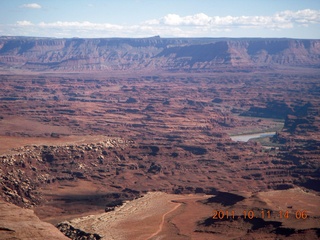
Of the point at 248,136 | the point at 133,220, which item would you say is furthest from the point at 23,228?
the point at 248,136

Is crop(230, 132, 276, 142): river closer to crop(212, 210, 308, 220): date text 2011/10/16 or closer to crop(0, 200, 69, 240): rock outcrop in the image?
crop(212, 210, 308, 220): date text 2011/10/16

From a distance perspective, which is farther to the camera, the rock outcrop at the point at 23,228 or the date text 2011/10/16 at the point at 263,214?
the date text 2011/10/16 at the point at 263,214

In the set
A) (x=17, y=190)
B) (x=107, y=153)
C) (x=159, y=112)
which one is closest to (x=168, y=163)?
(x=107, y=153)

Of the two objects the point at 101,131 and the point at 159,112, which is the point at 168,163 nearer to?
the point at 101,131

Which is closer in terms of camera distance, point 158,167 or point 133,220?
point 133,220

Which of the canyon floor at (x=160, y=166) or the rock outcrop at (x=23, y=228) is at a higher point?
the rock outcrop at (x=23, y=228)

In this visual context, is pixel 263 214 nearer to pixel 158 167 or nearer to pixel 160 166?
pixel 158 167

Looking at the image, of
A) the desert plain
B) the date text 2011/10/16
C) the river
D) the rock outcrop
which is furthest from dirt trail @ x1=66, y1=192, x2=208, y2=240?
the river

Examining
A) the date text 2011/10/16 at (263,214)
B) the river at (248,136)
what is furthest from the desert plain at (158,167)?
the river at (248,136)

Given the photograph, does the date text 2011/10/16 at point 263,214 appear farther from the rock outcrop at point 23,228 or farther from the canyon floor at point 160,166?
the rock outcrop at point 23,228
